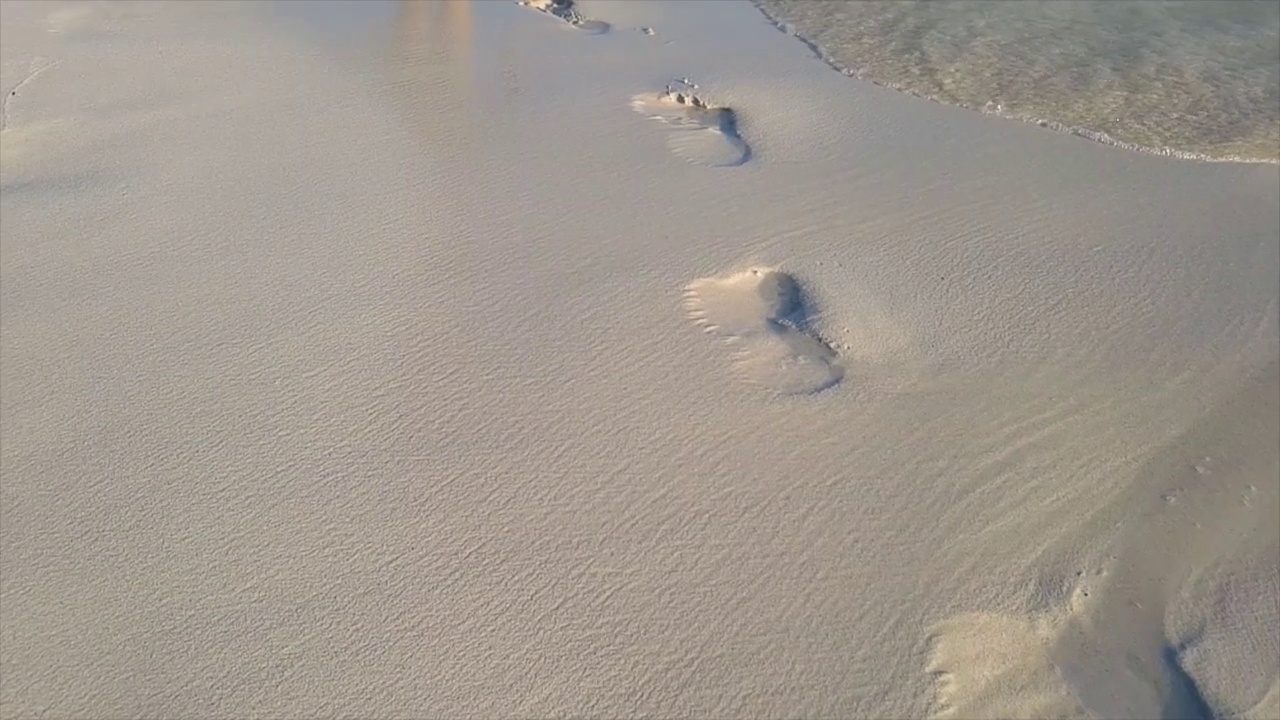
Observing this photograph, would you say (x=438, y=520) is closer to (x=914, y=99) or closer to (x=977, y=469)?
(x=977, y=469)

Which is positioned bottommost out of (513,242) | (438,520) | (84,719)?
(84,719)

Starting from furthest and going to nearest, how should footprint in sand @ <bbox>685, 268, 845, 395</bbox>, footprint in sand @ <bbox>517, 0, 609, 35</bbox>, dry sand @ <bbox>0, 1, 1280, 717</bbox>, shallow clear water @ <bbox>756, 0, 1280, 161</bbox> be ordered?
footprint in sand @ <bbox>517, 0, 609, 35</bbox>, shallow clear water @ <bbox>756, 0, 1280, 161</bbox>, footprint in sand @ <bbox>685, 268, 845, 395</bbox>, dry sand @ <bbox>0, 1, 1280, 717</bbox>

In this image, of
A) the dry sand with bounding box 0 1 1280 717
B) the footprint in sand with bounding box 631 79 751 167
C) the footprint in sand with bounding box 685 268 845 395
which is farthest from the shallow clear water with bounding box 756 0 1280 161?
the footprint in sand with bounding box 685 268 845 395

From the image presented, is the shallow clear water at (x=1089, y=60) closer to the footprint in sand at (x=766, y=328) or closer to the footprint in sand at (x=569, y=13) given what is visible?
the footprint in sand at (x=569, y=13)

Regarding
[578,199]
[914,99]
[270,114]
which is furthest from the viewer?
[914,99]

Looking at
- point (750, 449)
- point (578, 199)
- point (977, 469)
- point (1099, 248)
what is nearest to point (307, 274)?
point (578, 199)

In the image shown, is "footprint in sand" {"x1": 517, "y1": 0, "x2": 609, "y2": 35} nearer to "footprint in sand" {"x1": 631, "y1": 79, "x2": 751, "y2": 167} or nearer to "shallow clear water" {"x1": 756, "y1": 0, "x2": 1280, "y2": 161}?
"footprint in sand" {"x1": 631, "y1": 79, "x2": 751, "y2": 167}

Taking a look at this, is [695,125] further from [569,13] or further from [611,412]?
[611,412]
